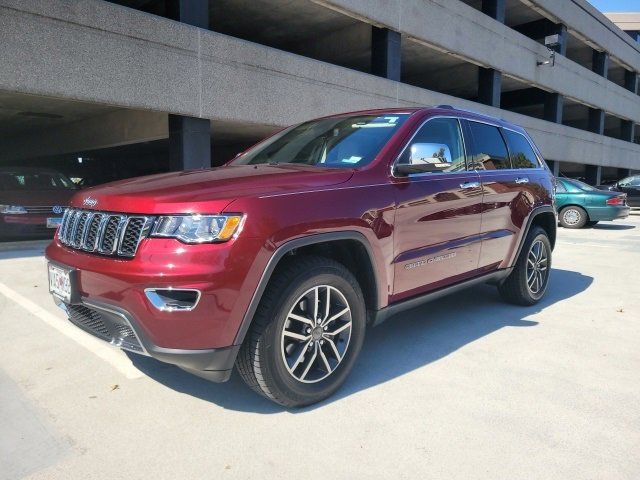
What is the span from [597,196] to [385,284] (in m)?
11.7

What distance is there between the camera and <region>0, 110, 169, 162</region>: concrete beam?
35.9 feet

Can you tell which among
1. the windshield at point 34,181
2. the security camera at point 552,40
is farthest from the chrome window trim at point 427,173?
the security camera at point 552,40

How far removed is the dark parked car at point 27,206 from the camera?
745cm

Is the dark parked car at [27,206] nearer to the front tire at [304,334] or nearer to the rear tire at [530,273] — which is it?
the front tire at [304,334]

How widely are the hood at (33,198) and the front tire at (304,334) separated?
21.7 ft

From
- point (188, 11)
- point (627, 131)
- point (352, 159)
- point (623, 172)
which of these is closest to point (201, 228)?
point (352, 159)

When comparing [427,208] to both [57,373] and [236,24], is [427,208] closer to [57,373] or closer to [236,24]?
[57,373]

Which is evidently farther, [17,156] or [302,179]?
[17,156]

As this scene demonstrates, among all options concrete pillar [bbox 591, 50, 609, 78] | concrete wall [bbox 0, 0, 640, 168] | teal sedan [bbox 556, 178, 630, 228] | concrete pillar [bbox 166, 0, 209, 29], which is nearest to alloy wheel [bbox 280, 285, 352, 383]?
concrete wall [bbox 0, 0, 640, 168]

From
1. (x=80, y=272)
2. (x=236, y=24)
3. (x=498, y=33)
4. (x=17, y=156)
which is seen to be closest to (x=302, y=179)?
(x=80, y=272)

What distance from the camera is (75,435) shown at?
2.43 meters

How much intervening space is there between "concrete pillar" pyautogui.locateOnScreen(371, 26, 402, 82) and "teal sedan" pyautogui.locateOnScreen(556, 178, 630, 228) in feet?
19.1

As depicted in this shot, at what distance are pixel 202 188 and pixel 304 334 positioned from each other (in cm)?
98

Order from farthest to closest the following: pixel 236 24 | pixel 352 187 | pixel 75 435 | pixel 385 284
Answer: pixel 236 24, pixel 385 284, pixel 352 187, pixel 75 435
